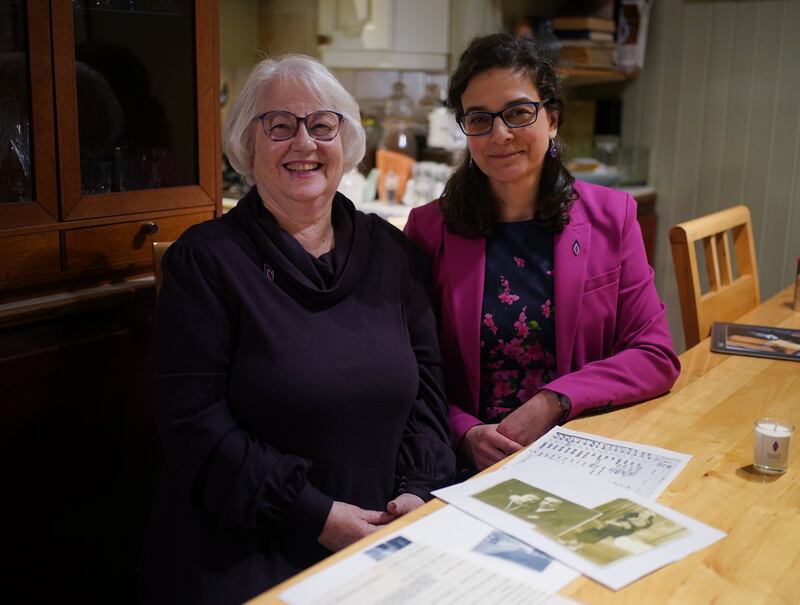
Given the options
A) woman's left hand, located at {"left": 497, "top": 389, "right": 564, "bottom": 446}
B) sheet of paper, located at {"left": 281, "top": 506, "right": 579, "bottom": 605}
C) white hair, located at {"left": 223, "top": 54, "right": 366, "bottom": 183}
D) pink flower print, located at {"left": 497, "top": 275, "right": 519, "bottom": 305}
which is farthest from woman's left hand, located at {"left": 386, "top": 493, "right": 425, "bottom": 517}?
white hair, located at {"left": 223, "top": 54, "right": 366, "bottom": 183}

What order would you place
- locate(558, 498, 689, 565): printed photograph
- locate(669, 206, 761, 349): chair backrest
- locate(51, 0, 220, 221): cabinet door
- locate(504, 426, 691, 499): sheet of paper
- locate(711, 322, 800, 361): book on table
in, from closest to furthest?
locate(558, 498, 689, 565): printed photograph, locate(504, 426, 691, 499): sheet of paper, locate(51, 0, 220, 221): cabinet door, locate(711, 322, 800, 361): book on table, locate(669, 206, 761, 349): chair backrest

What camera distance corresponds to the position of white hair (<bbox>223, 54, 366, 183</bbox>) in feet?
5.01

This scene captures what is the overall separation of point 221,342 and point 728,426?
0.86 m

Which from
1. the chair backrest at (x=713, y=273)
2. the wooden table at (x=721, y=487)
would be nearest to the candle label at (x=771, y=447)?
the wooden table at (x=721, y=487)

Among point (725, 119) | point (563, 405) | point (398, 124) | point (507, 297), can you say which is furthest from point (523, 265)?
point (725, 119)

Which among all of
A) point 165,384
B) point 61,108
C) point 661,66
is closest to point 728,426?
point 165,384

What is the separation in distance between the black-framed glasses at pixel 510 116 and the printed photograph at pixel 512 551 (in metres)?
0.87

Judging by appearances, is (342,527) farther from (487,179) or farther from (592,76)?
(592,76)

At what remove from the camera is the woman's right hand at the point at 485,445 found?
1.58m

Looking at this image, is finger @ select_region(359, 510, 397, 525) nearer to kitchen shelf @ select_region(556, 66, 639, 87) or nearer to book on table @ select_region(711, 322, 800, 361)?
book on table @ select_region(711, 322, 800, 361)

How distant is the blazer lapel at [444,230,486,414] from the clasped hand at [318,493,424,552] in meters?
0.34

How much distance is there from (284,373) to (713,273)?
137 cm

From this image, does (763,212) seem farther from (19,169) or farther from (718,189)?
(19,169)

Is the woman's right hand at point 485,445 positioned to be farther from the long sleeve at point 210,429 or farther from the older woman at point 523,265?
the long sleeve at point 210,429
